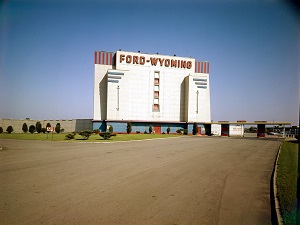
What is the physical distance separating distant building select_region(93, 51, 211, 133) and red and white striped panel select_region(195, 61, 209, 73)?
5.44ft

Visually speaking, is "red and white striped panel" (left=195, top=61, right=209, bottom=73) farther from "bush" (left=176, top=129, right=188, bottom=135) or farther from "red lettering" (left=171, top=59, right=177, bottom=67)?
"bush" (left=176, top=129, right=188, bottom=135)

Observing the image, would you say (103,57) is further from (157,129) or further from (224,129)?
(224,129)

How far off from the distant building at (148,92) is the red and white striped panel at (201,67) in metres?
1.66

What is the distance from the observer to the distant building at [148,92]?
50844 millimetres

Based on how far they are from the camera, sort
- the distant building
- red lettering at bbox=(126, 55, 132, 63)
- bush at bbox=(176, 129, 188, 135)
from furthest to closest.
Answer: red lettering at bbox=(126, 55, 132, 63)
bush at bbox=(176, 129, 188, 135)
the distant building

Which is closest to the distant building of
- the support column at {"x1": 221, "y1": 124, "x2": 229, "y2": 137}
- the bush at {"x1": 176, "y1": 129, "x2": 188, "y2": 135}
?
the bush at {"x1": 176, "y1": 129, "x2": 188, "y2": 135}

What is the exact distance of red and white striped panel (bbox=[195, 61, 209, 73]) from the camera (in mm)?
59312

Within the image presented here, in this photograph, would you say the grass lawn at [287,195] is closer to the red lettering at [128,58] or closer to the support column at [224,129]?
the red lettering at [128,58]

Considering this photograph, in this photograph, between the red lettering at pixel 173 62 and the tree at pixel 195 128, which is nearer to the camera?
the tree at pixel 195 128

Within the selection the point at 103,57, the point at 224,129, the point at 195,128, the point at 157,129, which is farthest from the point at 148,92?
the point at 224,129

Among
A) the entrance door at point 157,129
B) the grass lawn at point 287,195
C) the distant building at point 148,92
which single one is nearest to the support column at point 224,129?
the distant building at point 148,92

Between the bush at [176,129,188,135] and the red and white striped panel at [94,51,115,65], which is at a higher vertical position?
the red and white striped panel at [94,51,115,65]

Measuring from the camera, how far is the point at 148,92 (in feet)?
177

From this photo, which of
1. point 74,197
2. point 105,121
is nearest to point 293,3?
point 74,197
